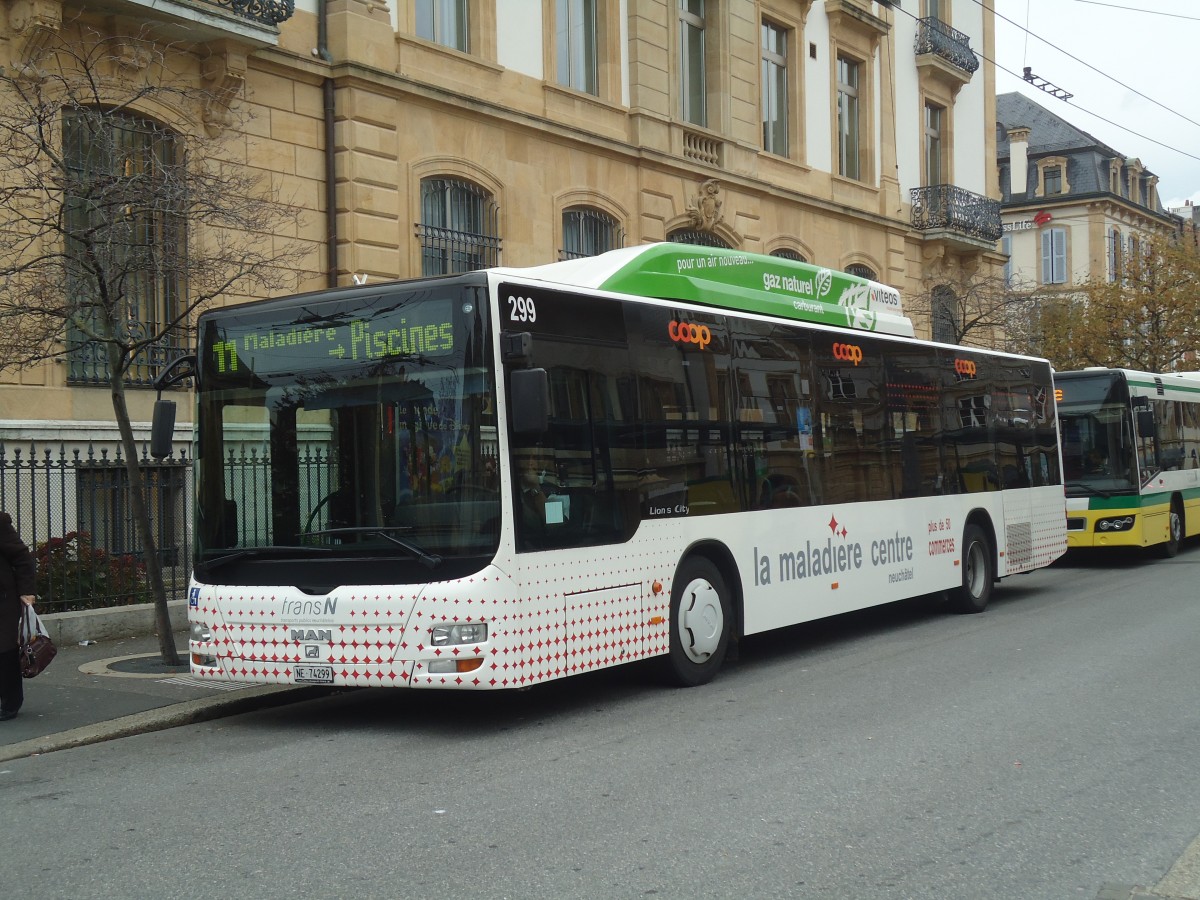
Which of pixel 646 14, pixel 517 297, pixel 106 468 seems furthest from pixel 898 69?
pixel 517 297

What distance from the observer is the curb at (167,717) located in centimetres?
812

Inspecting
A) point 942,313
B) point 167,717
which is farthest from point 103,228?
point 942,313

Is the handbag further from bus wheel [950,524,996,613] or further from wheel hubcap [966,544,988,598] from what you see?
wheel hubcap [966,544,988,598]

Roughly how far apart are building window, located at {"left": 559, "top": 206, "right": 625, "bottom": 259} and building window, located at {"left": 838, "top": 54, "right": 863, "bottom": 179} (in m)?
8.40

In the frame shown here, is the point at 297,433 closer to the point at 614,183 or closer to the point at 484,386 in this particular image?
the point at 484,386

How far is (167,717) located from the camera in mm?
8867

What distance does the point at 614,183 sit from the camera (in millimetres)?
21797

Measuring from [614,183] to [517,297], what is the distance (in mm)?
13873

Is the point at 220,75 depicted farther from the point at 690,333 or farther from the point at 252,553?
the point at 252,553

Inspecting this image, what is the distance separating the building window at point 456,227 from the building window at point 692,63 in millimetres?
5813

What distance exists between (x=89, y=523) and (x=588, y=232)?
1010 centimetres

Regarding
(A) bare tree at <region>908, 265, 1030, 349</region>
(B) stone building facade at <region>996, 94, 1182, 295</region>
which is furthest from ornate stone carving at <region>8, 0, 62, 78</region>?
(B) stone building facade at <region>996, 94, 1182, 295</region>

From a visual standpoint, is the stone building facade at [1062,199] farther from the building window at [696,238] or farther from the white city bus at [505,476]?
the white city bus at [505,476]

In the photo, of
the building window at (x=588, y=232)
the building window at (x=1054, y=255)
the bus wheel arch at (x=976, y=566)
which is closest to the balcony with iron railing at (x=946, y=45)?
the building window at (x=588, y=232)
